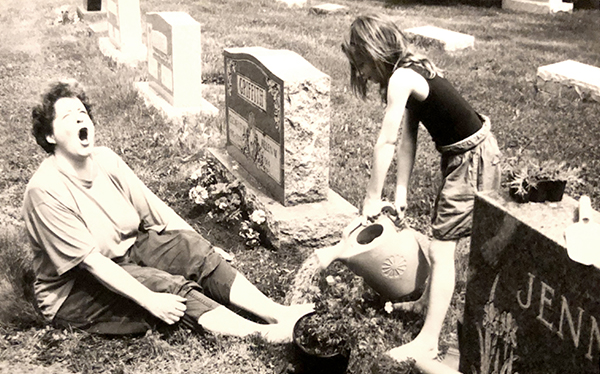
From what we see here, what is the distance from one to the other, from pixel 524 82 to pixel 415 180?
3121mm

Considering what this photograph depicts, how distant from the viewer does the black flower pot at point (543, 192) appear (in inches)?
115

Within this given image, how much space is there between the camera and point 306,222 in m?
4.71

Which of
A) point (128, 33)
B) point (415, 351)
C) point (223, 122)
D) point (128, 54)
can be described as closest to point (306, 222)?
point (415, 351)

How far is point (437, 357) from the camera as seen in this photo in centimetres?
377

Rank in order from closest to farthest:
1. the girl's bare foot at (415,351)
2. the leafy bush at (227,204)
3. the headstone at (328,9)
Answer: the girl's bare foot at (415,351) < the leafy bush at (227,204) < the headstone at (328,9)

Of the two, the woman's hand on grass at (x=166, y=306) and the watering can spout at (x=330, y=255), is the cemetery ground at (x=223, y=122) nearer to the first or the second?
the woman's hand on grass at (x=166, y=306)

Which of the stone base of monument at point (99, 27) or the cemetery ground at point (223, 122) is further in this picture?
the stone base of monument at point (99, 27)

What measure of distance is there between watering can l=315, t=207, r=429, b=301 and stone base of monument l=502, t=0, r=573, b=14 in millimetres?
8935

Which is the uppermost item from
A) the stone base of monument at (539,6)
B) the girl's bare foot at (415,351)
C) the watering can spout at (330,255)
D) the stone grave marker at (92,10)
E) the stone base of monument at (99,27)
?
the stone base of monument at (539,6)

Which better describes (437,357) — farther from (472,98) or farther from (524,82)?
(524,82)

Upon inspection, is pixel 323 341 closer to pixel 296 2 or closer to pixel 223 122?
pixel 223 122

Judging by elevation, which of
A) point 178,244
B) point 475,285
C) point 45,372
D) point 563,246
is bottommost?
point 45,372

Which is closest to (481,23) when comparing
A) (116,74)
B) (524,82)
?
(524,82)

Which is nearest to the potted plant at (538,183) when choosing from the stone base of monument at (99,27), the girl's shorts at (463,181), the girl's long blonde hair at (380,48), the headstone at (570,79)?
the girl's shorts at (463,181)
